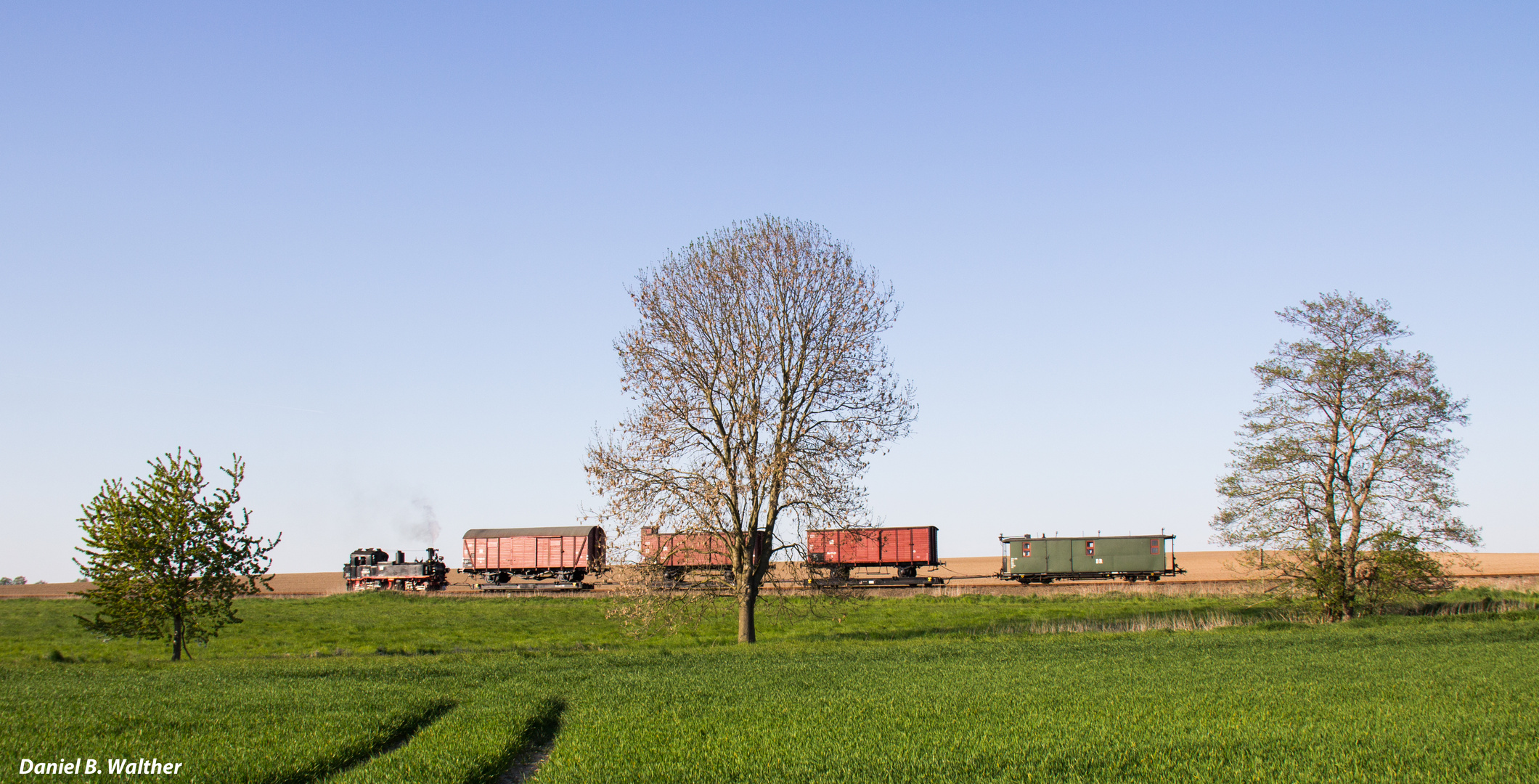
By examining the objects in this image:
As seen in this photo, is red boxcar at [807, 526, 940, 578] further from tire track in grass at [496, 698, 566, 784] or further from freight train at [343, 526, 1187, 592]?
tire track in grass at [496, 698, 566, 784]

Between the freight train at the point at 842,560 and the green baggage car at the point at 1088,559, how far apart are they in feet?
0.14

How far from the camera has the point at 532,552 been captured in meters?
58.2

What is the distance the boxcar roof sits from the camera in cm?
5741

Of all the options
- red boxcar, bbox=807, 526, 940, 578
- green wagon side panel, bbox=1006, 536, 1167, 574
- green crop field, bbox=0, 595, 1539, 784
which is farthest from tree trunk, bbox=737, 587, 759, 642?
green wagon side panel, bbox=1006, 536, 1167, 574

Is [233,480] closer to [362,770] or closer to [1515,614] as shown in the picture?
[362,770]

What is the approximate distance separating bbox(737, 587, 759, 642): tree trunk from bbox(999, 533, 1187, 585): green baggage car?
2798cm

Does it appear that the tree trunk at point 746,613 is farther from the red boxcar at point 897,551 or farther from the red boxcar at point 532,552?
the red boxcar at point 532,552

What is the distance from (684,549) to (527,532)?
111 feet

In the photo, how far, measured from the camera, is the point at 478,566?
59969 millimetres

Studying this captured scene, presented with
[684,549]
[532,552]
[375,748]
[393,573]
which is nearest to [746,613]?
[684,549]

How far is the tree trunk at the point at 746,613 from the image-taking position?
28.7m

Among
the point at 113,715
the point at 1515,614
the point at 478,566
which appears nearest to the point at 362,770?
the point at 113,715

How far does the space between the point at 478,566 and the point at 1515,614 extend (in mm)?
52981

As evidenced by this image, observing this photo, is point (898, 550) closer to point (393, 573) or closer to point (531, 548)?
point (531, 548)
